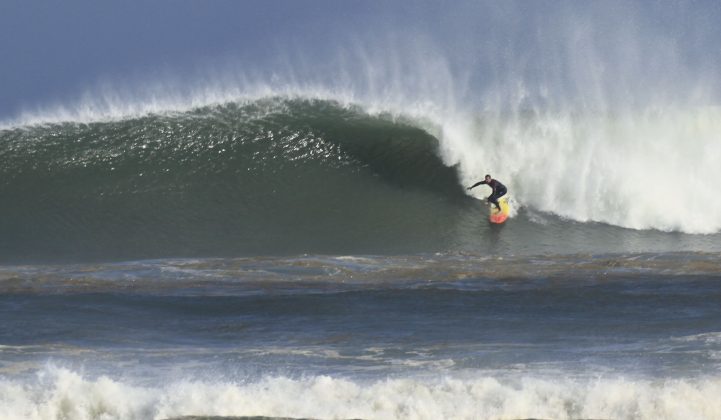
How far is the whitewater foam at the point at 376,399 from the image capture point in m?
9.85

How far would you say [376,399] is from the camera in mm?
10000

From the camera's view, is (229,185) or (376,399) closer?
(376,399)

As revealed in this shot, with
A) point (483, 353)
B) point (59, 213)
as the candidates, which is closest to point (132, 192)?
point (59, 213)

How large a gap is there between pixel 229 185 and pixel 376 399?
10.6 meters

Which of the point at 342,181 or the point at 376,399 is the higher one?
the point at 342,181

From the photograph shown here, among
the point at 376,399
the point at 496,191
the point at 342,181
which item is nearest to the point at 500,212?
the point at 496,191

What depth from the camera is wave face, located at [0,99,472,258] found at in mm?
18156

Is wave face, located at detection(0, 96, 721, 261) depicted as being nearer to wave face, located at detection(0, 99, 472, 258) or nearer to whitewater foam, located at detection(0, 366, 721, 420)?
wave face, located at detection(0, 99, 472, 258)

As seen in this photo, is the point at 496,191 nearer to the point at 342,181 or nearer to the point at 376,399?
the point at 342,181

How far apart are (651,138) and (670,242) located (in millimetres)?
3772

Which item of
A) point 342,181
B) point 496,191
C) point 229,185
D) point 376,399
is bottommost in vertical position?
point 376,399

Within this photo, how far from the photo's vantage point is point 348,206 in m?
19.5

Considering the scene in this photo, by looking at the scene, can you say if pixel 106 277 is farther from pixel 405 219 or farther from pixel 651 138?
pixel 651 138

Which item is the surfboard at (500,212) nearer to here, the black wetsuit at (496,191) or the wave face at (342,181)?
the black wetsuit at (496,191)
